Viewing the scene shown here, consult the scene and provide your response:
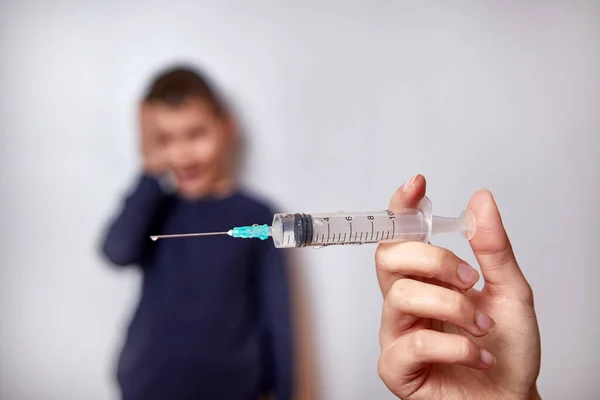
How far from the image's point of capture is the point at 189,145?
1.53 m

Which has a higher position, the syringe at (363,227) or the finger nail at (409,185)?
the finger nail at (409,185)

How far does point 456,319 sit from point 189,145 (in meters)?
1.08

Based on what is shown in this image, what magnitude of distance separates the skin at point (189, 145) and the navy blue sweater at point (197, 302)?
6 cm

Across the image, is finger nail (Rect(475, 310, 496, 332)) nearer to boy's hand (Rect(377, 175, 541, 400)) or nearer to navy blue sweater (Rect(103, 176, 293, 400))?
boy's hand (Rect(377, 175, 541, 400))

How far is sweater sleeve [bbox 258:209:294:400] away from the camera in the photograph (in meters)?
1.54

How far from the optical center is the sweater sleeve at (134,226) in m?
1.45

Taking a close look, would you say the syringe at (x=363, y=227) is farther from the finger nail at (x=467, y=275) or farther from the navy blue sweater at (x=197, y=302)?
the navy blue sweater at (x=197, y=302)

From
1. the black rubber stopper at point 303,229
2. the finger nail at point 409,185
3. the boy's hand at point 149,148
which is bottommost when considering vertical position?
the black rubber stopper at point 303,229

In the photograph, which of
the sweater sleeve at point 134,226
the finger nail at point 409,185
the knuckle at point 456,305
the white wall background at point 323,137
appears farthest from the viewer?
the white wall background at point 323,137

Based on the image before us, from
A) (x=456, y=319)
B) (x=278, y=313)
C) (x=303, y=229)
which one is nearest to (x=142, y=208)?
(x=278, y=313)

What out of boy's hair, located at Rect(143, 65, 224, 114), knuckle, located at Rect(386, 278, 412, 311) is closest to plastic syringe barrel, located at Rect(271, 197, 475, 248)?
knuckle, located at Rect(386, 278, 412, 311)

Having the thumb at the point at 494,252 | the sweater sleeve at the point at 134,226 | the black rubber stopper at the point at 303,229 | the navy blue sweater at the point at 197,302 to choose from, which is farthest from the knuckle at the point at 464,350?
the sweater sleeve at the point at 134,226

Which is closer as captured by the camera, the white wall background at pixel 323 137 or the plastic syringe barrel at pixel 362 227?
the plastic syringe barrel at pixel 362 227

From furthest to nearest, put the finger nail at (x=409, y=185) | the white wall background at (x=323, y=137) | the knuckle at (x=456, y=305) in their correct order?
1. the white wall background at (x=323, y=137)
2. the finger nail at (x=409, y=185)
3. the knuckle at (x=456, y=305)
